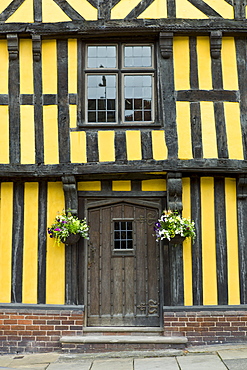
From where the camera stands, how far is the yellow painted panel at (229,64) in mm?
7051

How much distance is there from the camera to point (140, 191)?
7.10 m

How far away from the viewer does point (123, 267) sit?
7.09 meters

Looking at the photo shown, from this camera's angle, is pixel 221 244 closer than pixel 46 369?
No

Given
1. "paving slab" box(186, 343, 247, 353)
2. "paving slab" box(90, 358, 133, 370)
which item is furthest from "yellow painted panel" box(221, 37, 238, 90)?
"paving slab" box(90, 358, 133, 370)

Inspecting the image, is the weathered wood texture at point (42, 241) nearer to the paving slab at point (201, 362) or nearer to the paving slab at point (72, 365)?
the paving slab at point (72, 365)

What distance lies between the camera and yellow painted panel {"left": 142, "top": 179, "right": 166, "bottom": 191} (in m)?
7.09

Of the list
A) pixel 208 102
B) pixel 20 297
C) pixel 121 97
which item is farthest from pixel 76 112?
pixel 20 297

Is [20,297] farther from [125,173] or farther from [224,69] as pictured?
[224,69]

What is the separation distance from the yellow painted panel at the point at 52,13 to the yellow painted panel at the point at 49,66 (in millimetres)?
349

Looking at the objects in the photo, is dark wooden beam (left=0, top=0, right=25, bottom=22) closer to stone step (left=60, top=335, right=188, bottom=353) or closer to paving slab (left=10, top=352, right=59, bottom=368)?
stone step (left=60, top=335, right=188, bottom=353)

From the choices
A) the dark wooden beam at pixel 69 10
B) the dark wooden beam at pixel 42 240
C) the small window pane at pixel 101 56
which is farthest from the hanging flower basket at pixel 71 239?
the dark wooden beam at pixel 69 10

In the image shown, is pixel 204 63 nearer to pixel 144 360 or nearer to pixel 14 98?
pixel 14 98

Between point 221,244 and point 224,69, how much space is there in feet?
9.42

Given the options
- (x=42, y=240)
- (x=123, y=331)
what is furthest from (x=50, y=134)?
(x=123, y=331)
